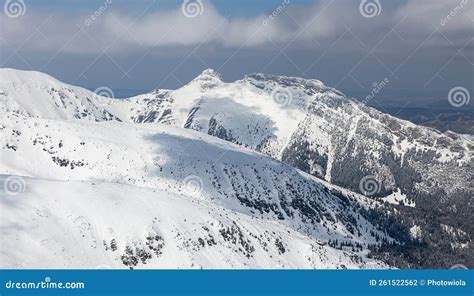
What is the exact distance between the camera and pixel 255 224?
161250 millimetres

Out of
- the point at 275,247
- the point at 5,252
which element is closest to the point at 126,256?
the point at 5,252

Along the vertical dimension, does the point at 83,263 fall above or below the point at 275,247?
below

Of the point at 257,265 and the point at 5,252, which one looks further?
the point at 257,265

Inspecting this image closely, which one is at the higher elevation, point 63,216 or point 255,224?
point 255,224

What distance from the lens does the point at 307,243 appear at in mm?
161375
